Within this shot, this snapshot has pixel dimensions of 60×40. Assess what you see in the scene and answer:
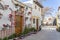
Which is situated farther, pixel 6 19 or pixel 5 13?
pixel 6 19

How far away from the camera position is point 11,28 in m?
14.0

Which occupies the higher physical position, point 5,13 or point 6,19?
point 5,13

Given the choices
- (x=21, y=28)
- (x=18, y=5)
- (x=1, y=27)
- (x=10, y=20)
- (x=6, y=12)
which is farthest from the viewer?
(x=21, y=28)

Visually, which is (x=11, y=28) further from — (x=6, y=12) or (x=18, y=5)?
(x=18, y=5)

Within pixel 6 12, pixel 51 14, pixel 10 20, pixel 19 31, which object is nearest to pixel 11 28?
pixel 10 20

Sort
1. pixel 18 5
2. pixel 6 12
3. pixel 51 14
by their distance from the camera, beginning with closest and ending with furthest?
pixel 6 12
pixel 18 5
pixel 51 14

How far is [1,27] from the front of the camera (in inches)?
471

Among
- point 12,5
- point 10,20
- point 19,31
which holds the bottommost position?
point 19,31

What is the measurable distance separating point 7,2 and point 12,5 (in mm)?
1319

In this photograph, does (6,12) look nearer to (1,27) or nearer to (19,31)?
(1,27)

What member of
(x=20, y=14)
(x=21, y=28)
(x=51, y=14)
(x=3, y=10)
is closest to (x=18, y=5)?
(x=20, y=14)

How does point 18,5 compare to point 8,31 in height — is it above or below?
above

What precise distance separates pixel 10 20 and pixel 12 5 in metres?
1.41

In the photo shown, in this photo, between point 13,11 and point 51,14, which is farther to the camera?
point 51,14
